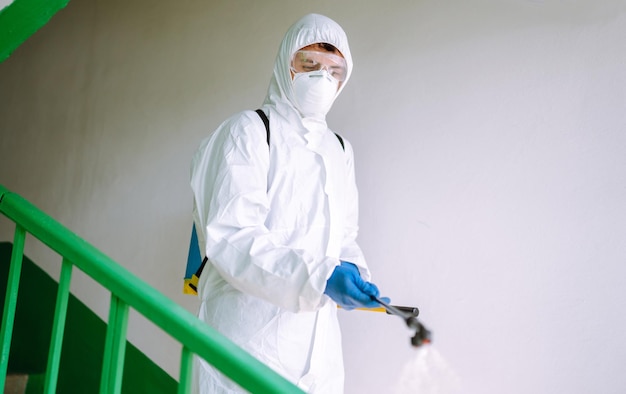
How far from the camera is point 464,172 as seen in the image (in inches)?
71.9

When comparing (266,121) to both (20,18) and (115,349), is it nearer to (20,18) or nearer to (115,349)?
(20,18)

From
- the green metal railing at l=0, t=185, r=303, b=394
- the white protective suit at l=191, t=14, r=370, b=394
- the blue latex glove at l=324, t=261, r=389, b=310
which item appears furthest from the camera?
Result: the white protective suit at l=191, t=14, r=370, b=394

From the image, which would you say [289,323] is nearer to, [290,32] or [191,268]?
[191,268]

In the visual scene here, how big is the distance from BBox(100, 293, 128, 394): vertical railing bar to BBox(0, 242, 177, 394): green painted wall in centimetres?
123

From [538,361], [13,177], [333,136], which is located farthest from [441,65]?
[13,177]

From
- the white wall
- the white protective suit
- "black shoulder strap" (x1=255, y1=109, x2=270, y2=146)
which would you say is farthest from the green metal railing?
the white wall

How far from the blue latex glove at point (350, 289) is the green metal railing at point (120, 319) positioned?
0.93ft

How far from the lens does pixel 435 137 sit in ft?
6.20

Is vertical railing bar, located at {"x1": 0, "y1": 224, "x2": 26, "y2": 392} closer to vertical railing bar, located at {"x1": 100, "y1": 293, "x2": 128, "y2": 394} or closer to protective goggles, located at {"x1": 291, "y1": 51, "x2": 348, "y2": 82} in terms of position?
vertical railing bar, located at {"x1": 100, "y1": 293, "x2": 128, "y2": 394}

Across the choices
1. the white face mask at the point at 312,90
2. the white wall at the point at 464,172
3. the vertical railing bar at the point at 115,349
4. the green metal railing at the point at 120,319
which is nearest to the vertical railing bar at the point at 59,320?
the green metal railing at the point at 120,319

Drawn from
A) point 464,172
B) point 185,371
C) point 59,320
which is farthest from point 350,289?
point 464,172

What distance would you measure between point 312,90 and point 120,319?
29.7 inches

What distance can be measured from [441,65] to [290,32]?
0.50 meters

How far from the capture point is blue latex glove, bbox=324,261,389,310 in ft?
3.83
